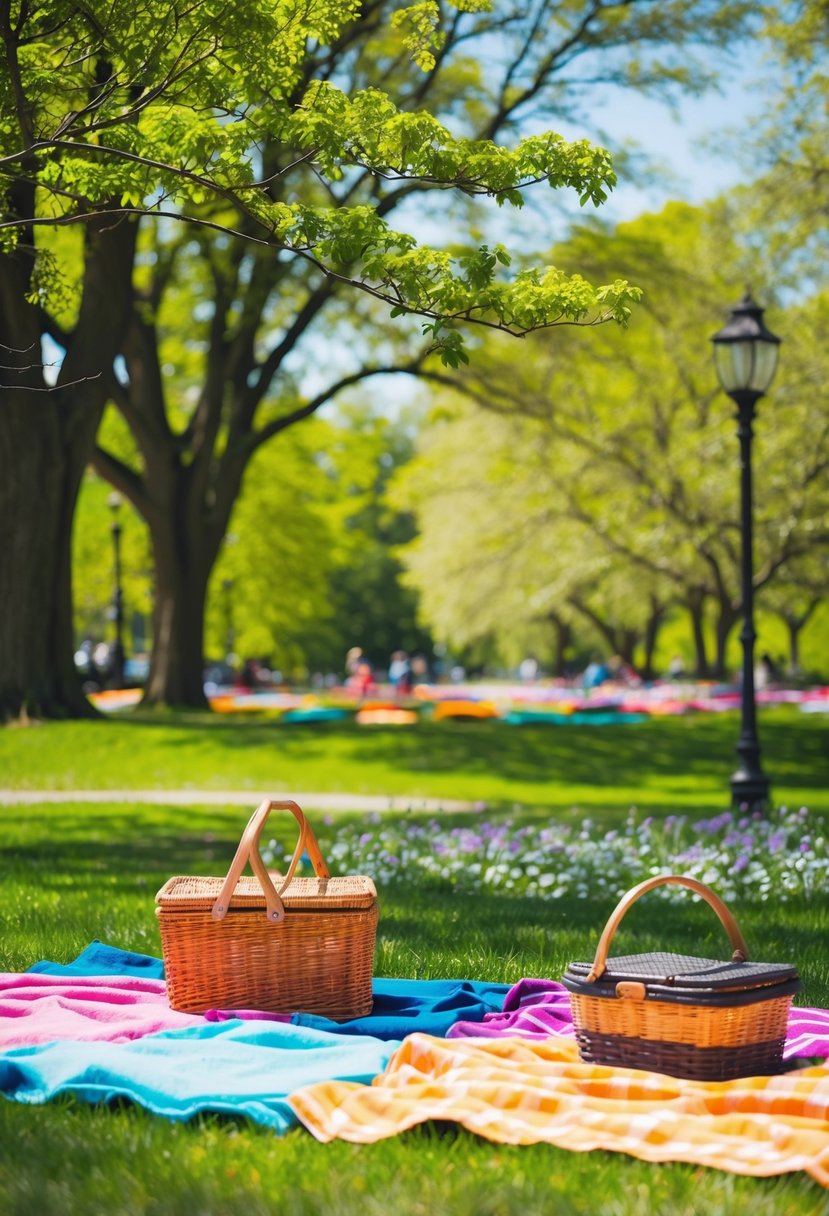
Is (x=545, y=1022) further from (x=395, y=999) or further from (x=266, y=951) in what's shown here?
(x=266, y=951)

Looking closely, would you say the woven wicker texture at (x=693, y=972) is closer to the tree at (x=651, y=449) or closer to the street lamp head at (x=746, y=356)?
the street lamp head at (x=746, y=356)

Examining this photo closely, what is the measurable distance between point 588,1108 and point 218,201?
1396 cm

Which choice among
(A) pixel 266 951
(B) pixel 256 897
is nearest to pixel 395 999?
(A) pixel 266 951

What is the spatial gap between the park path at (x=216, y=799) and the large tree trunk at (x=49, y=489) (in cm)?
247

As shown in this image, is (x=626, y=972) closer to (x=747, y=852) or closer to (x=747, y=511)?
(x=747, y=852)

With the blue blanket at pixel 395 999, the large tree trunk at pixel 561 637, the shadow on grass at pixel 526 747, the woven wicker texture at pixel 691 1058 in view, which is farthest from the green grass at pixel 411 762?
the large tree trunk at pixel 561 637

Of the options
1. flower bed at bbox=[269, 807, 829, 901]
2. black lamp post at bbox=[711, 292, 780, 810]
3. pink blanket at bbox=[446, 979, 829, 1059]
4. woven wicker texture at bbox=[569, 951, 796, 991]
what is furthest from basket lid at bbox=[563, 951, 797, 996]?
black lamp post at bbox=[711, 292, 780, 810]

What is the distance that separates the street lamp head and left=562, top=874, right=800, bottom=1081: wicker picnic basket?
8.25m

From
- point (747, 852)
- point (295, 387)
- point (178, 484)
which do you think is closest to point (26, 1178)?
point (747, 852)

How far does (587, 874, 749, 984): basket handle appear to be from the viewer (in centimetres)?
450

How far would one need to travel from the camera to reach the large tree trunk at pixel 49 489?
1783cm

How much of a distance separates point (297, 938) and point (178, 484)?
62.3ft

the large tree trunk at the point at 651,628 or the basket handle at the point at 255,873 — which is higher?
the large tree trunk at the point at 651,628

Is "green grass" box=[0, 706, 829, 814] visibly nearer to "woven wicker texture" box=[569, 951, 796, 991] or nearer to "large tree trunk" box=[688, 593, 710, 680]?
"woven wicker texture" box=[569, 951, 796, 991]
